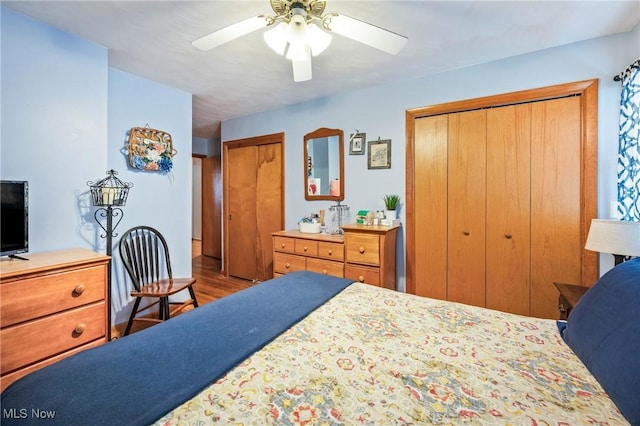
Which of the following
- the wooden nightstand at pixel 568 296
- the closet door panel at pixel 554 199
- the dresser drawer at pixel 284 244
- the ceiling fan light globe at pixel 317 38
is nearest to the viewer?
the ceiling fan light globe at pixel 317 38

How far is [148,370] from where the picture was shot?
2.91 ft

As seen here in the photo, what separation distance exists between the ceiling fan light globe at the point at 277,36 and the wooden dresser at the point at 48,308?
175 centimetres

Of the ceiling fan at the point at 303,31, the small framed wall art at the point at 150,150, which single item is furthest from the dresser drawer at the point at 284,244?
the ceiling fan at the point at 303,31

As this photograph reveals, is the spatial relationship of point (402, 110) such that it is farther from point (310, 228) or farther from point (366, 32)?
point (310, 228)

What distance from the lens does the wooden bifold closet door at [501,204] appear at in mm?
2164

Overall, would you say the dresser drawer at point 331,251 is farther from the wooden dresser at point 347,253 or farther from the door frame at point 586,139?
the door frame at point 586,139

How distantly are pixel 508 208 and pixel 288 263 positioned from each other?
218cm

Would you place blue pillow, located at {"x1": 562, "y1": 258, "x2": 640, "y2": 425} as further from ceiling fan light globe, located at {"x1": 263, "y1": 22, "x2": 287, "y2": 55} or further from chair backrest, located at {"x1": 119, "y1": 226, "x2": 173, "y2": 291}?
chair backrest, located at {"x1": 119, "y1": 226, "x2": 173, "y2": 291}

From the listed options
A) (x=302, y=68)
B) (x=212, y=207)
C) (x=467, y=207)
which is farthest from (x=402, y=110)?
(x=212, y=207)

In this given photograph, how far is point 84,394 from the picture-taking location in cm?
76

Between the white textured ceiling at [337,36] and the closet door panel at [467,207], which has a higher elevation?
the white textured ceiling at [337,36]

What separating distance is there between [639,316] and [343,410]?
910 millimetres

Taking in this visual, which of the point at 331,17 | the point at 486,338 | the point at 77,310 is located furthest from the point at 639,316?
the point at 77,310

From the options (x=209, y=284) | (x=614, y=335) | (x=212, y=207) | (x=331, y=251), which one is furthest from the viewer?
(x=212, y=207)
